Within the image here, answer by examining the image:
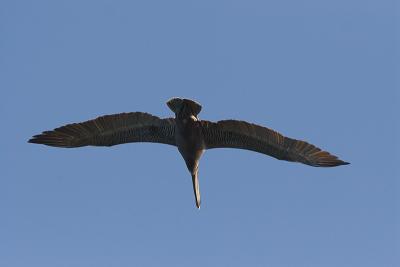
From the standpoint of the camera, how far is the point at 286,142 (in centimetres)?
3095

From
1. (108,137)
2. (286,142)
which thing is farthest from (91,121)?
(286,142)

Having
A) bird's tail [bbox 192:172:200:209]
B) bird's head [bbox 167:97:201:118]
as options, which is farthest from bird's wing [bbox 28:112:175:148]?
bird's tail [bbox 192:172:200:209]

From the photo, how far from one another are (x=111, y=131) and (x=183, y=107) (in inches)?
94.1

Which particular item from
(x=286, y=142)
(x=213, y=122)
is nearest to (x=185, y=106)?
(x=213, y=122)

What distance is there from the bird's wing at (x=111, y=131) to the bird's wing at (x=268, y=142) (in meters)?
1.38

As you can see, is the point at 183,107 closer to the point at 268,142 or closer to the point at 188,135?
the point at 188,135

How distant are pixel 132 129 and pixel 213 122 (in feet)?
7.87

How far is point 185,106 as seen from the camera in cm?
3067

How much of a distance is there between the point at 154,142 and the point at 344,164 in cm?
566

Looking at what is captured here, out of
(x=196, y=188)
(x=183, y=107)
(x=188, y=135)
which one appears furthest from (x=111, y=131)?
(x=196, y=188)

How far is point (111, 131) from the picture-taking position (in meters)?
31.6

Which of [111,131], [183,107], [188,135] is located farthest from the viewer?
[111,131]

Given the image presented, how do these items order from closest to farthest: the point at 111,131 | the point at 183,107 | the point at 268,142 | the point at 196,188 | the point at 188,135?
the point at 183,107 → the point at 268,142 → the point at 188,135 → the point at 111,131 → the point at 196,188

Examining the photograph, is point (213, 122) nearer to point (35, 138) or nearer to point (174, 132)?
point (174, 132)
